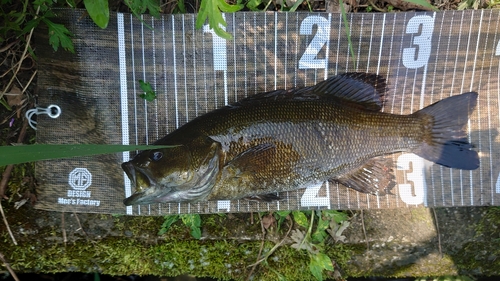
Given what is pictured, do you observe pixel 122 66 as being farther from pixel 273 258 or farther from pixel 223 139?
pixel 273 258

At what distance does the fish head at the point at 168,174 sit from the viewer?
2.33 m

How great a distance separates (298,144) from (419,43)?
134 centimetres

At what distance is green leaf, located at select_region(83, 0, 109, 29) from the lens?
7.57 feet

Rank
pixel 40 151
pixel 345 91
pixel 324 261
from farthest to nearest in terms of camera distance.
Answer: pixel 324 261 → pixel 345 91 → pixel 40 151

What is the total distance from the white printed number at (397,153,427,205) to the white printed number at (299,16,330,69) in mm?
1007

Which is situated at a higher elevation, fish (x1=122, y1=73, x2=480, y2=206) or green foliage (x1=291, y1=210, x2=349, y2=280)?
fish (x1=122, y1=73, x2=480, y2=206)

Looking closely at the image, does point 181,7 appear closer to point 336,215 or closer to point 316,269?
point 336,215

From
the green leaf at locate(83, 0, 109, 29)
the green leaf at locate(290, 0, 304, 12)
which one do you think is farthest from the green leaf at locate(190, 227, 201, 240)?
the green leaf at locate(290, 0, 304, 12)

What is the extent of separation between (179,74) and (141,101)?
14.5 inches

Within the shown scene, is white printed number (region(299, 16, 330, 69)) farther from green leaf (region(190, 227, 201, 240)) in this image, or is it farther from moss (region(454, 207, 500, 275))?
moss (region(454, 207, 500, 275))

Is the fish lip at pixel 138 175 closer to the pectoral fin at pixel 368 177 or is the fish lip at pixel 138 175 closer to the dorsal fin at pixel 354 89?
the dorsal fin at pixel 354 89

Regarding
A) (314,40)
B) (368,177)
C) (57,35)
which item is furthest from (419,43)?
(57,35)

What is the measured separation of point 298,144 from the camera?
2.48 metres

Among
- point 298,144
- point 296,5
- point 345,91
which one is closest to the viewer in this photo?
point 298,144
